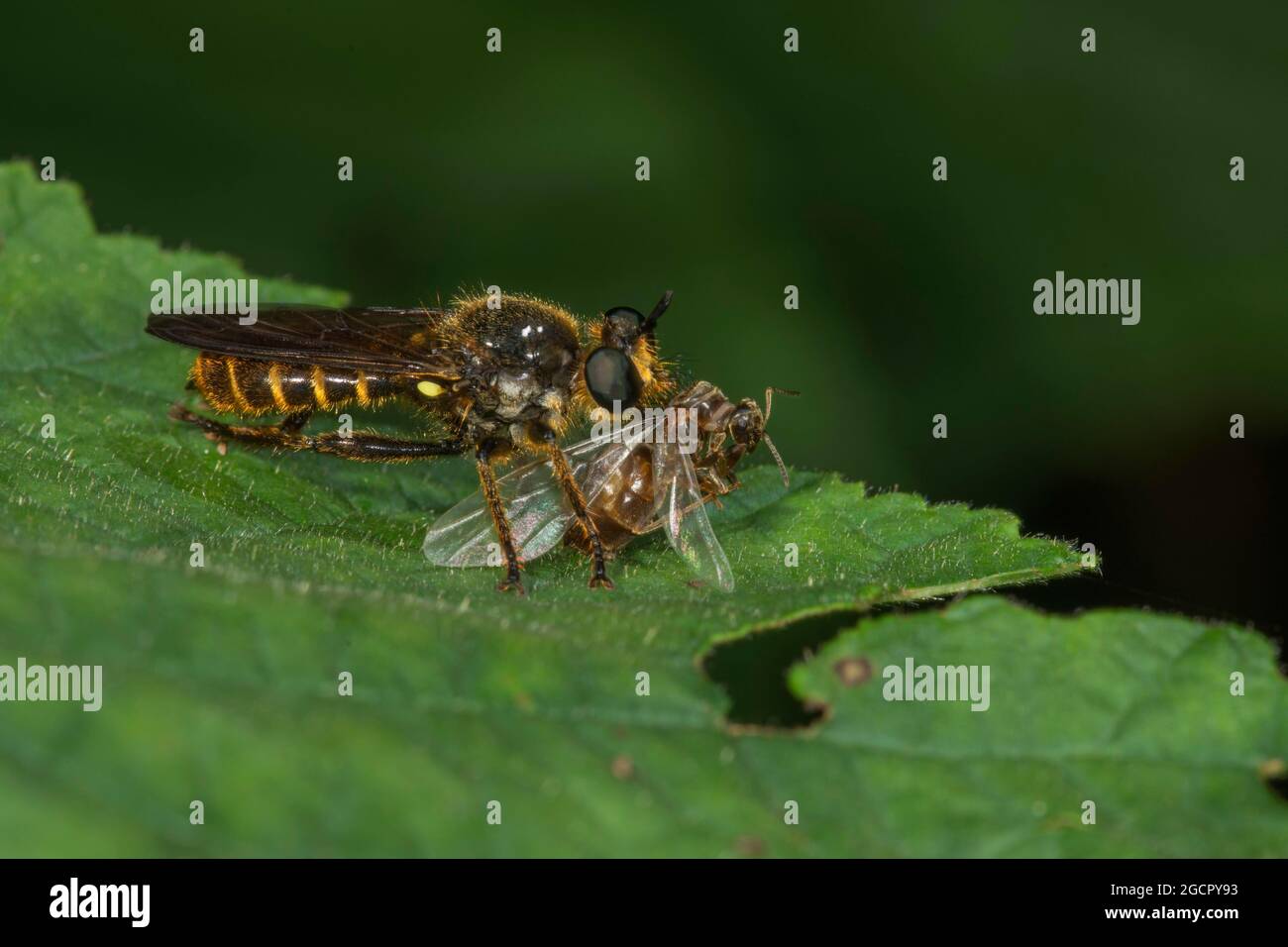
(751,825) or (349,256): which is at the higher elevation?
(349,256)

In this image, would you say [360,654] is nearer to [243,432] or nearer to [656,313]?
[243,432]

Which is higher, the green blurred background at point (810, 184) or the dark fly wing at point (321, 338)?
the green blurred background at point (810, 184)

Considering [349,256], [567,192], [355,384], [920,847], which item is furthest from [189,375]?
[920,847]

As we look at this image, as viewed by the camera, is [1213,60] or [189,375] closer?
[189,375]

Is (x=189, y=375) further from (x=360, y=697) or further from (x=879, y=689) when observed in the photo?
(x=879, y=689)

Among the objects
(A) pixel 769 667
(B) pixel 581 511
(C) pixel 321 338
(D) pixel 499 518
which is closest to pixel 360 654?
(D) pixel 499 518

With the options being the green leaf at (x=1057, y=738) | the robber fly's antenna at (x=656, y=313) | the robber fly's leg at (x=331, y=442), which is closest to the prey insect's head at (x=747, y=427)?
the robber fly's antenna at (x=656, y=313)

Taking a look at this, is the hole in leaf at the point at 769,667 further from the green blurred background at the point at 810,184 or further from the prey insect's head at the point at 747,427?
the green blurred background at the point at 810,184
